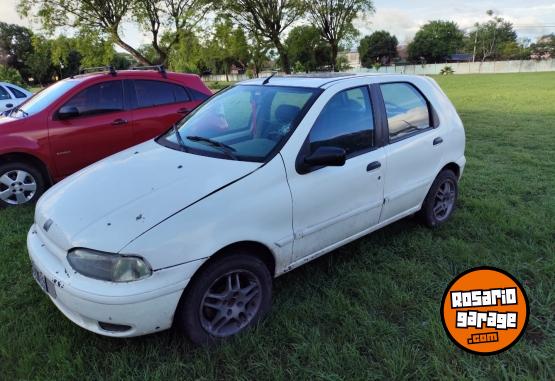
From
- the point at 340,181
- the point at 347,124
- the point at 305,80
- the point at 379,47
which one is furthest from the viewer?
the point at 379,47

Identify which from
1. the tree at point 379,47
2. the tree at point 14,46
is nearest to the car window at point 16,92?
the tree at point 14,46

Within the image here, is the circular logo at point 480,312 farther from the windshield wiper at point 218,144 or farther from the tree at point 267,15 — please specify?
the tree at point 267,15

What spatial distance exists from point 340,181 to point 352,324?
98 centimetres

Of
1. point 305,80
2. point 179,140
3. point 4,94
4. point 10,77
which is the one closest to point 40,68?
point 10,77

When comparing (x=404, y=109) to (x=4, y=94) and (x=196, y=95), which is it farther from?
(x=4, y=94)

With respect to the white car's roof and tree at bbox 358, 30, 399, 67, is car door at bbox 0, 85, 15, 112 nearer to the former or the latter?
the white car's roof

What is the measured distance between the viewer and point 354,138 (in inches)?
127

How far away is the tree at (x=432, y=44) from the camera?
88375mm

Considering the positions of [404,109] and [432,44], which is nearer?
[404,109]

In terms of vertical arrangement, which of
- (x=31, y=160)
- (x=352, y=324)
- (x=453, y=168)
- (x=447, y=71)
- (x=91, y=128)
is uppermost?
(x=91, y=128)

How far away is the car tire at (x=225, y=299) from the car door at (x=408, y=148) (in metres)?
1.39

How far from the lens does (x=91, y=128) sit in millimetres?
5258

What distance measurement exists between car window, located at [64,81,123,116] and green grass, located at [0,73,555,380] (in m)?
1.62

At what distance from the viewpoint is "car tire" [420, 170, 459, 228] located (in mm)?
4074
